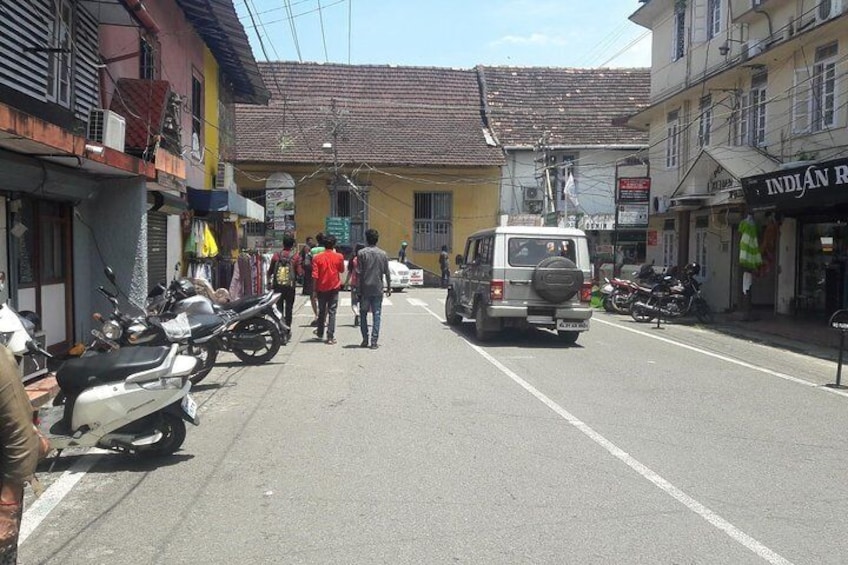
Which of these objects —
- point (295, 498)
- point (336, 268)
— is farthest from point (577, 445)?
point (336, 268)

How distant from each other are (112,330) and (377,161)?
28365 mm

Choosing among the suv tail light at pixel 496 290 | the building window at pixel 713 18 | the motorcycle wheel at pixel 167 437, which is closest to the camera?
the motorcycle wheel at pixel 167 437

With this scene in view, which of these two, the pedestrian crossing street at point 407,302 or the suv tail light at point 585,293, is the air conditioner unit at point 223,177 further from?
the suv tail light at point 585,293

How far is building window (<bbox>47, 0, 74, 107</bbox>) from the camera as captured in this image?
922 centimetres

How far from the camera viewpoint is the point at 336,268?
12.8 meters

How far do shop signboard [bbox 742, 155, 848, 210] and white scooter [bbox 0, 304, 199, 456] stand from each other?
11838mm

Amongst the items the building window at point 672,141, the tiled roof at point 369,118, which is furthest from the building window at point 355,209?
the building window at point 672,141

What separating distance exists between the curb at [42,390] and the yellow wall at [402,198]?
2716 cm

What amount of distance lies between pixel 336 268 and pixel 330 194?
23.3 metres

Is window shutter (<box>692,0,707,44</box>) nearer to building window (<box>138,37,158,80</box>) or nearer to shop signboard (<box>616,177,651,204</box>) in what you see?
shop signboard (<box>616,177,651,204</box>)

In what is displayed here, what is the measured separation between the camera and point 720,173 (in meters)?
19.0

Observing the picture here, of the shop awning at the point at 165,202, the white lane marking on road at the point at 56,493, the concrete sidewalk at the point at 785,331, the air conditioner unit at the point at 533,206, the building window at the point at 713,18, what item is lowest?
the white lane marking on road at the point at 56,493

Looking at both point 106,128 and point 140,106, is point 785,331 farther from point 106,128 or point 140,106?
point 106,128

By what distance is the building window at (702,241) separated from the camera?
864 inches
